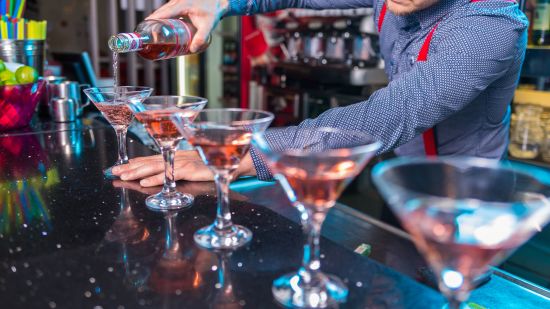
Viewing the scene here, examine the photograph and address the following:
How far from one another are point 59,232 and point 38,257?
0.36 ft

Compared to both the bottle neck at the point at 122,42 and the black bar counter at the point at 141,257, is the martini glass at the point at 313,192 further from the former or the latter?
the bottle neck at the point at 122,42

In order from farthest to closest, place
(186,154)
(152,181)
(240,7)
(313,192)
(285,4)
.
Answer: (285,4), (240,7), (186,154), (152,181), (313,192)

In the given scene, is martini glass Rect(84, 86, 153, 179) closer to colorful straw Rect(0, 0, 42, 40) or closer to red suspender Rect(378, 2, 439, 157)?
red suspender Rect(378, 2, 439, 157)

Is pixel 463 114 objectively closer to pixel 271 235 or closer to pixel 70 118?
pixel 271 235

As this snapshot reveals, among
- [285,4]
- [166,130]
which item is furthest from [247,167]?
[285,4]

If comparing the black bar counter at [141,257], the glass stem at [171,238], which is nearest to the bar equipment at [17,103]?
the black bar counter at [141,257]

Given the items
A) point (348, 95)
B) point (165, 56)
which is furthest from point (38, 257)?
point (348, 95)

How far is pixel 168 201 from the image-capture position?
3.68ft

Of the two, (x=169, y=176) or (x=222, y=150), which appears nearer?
(x=222, y=150)

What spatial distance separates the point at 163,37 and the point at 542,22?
174 cm

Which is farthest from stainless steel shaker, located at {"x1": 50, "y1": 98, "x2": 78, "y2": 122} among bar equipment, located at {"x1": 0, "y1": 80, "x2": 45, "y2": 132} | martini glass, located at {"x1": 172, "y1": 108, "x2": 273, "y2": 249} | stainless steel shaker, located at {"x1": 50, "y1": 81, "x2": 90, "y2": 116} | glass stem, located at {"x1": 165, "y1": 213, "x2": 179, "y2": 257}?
martini glass, located at {"x1": 172, "y1": 108, "x2": 273, "y2": 249}

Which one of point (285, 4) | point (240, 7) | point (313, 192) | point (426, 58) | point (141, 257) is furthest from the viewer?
point (285, 4)

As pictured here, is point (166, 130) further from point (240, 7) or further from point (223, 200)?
point (240, 7)

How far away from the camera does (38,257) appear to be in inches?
33.9
